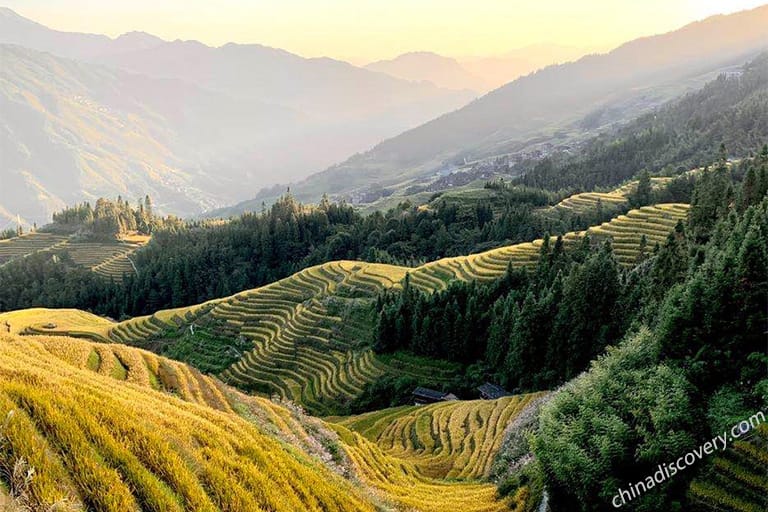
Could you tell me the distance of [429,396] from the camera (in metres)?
36.4

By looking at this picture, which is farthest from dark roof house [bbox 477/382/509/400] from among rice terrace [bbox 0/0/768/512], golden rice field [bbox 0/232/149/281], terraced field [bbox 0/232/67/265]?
terraced field [bbox 0/232/67/265]

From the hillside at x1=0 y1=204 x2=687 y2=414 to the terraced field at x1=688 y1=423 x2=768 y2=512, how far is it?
99.6 ft

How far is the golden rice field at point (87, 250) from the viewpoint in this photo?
355 ft

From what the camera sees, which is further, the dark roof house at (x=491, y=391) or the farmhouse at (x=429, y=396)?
the farmhouse at (x=429, y=396)

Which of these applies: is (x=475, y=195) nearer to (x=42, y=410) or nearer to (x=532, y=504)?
(x=532, y=504)

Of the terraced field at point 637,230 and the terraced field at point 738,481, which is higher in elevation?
the terraced field at point 738,481

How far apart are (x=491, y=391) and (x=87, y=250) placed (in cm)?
12031

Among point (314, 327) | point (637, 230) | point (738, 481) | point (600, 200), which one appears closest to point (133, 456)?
point (738, 481)

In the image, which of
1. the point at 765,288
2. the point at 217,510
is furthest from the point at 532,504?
the point at 217,510

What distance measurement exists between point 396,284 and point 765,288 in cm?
4299

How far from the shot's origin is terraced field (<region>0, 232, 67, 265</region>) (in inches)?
4769

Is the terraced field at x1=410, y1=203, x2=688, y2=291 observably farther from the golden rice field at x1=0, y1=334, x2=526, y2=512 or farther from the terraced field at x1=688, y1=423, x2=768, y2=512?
the golden rice field at x1=0, y1=334, x2=526, y2=512

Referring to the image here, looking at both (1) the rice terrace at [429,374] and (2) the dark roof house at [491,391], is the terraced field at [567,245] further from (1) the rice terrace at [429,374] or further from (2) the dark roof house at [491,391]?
(2) the dark roof house at [491,391]

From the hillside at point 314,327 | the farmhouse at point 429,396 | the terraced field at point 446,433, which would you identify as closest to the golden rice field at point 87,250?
the hillside at point 314,327
